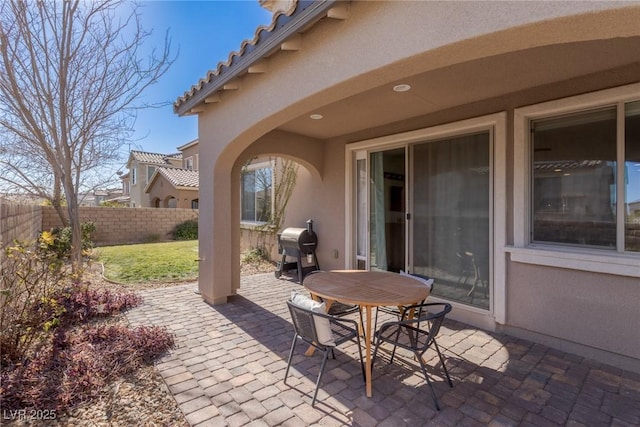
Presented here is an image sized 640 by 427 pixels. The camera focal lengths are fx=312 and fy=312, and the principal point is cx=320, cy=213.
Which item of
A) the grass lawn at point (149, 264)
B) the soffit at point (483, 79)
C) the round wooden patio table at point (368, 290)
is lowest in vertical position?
the grass lawn at point (149, 264)

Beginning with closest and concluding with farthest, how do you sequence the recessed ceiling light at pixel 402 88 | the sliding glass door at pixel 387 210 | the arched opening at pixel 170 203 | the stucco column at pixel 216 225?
1. the recessed ceiling light at pixel 402 88
2. the stucco column at pixel 216 225
3. the sliding glass door at pixel 387 210
4. the arched opening at pixel 170 203

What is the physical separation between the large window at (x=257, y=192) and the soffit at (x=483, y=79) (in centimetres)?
460

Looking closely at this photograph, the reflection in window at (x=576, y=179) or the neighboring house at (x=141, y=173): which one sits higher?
the neighboring house at (x=141, y=173)

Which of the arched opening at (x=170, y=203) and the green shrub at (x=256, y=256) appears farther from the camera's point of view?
the arched opening at (x=170, y=203)

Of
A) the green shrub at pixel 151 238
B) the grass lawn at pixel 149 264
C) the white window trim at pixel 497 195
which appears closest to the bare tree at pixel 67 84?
the grass lawn at pixel 149 264

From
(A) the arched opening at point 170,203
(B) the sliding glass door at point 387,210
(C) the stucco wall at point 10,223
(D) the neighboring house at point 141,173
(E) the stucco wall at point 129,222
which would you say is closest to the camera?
(C) the stucco wall at point 10,223

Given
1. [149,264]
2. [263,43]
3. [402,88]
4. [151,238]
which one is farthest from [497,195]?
[151,238]

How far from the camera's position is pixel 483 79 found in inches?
148

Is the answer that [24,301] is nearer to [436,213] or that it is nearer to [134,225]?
[436,213]

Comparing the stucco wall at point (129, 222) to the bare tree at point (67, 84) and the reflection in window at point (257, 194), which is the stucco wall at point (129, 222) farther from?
the bare tree at point (67, 84)

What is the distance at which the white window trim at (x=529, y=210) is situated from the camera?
338 cm

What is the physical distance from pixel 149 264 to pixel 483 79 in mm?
8661

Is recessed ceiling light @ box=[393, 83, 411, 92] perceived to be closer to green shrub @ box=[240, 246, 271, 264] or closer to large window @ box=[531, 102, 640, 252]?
large window @ box=[531, 102, 640, 252]

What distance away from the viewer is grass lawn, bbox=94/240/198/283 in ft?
23.8
